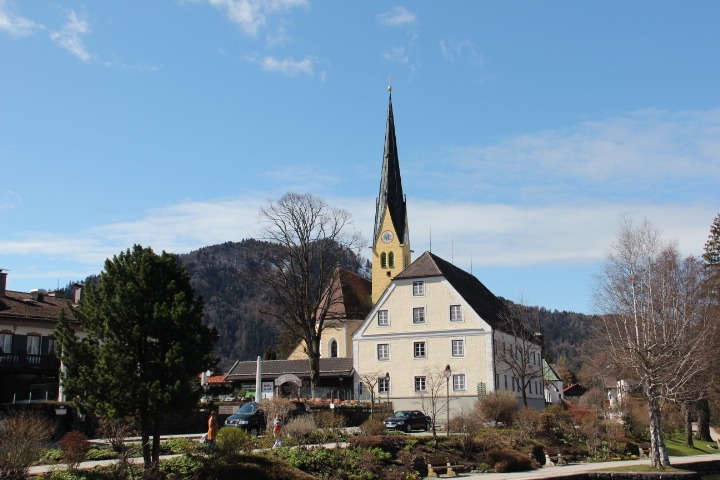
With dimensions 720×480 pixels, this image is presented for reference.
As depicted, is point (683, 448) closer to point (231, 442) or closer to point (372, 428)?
point (372, 428)

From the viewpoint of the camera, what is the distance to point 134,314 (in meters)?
21.0

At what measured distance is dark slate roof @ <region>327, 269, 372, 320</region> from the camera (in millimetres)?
68600

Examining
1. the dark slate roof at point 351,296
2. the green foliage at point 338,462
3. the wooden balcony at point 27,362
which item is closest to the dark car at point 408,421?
the green foliage at point 338,462

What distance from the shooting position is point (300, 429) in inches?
1105

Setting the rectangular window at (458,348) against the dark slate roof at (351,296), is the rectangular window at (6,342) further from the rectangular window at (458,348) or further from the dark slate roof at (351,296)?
the dark slate roof at (351,296)

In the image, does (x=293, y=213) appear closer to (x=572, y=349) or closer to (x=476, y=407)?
(x=476, y=407)

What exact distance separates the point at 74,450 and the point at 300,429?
9347 millimetres

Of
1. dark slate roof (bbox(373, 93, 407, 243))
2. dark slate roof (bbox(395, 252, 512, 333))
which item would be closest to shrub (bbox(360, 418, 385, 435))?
dark slate roof (bbox(395, 252, 512, 333))

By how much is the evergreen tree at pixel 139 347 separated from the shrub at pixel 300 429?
Answer: 280 inches

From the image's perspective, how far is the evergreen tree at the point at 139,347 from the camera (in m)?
20.3

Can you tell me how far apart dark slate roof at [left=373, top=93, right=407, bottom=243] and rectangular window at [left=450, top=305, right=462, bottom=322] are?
22.8 meters

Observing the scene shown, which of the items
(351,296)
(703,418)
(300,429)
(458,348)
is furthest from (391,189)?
(300,429)

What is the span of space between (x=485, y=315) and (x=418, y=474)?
2751 cm

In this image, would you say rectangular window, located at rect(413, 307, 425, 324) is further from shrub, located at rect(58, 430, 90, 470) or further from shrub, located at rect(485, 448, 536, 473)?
shrub, located at rect(58, 430, 90, 470)
